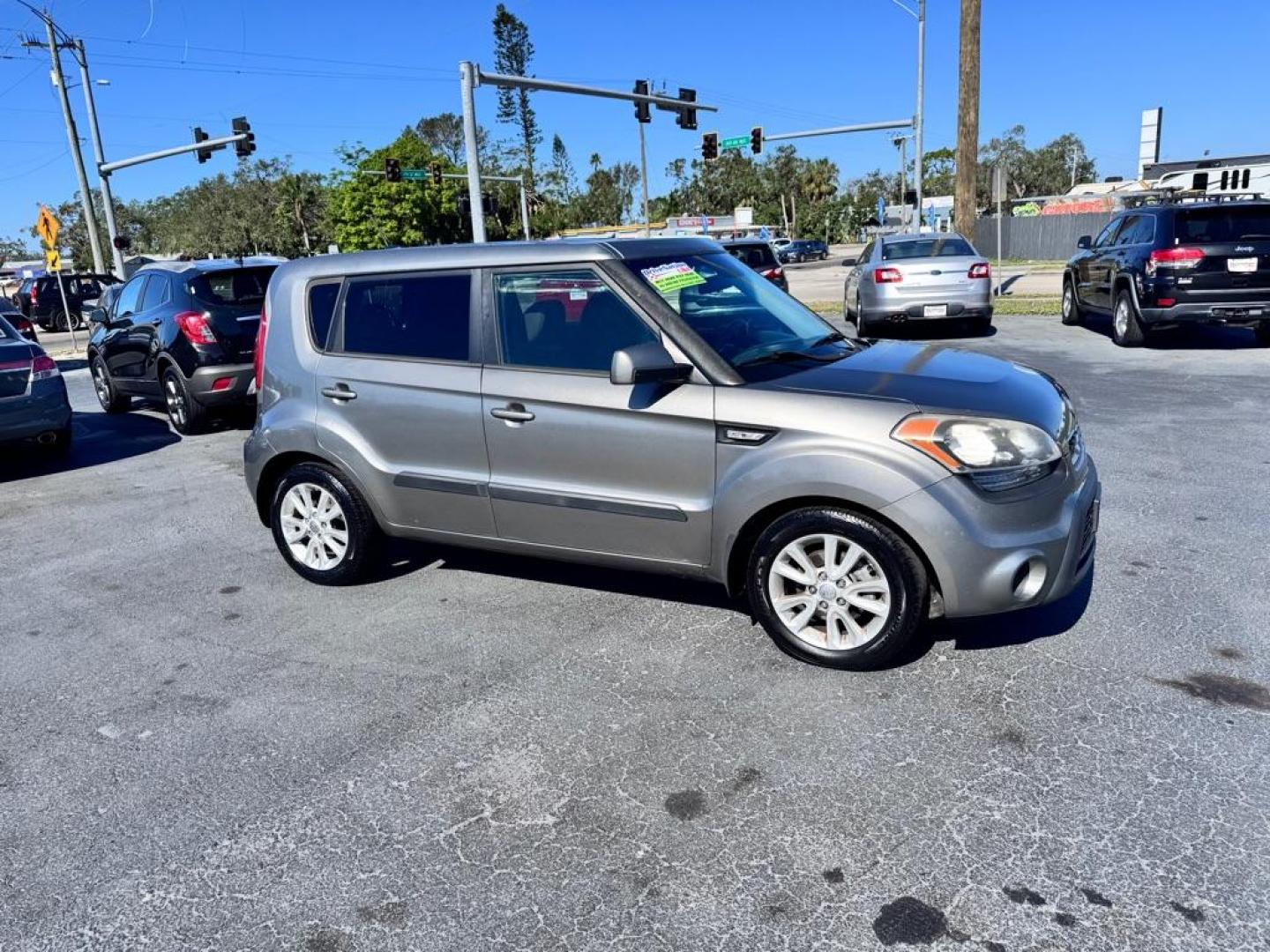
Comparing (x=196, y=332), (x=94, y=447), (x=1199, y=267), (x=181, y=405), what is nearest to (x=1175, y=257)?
(x=1199, y=267)

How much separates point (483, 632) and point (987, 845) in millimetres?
2461

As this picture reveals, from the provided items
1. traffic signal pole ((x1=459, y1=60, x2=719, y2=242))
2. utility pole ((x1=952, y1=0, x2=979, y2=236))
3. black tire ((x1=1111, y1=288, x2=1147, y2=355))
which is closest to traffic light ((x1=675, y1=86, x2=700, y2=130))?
traffic signal pole ((x1=459, y1=60, x2=719, y2=242))

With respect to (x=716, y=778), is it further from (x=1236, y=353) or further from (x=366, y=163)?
(x=366, y=163)

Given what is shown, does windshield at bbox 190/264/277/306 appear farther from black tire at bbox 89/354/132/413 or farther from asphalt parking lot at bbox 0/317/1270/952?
asphalt parking lot at bbox 0/317/1270/952

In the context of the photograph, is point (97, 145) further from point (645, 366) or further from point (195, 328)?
point (645, 366)

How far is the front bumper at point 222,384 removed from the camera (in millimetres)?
9398

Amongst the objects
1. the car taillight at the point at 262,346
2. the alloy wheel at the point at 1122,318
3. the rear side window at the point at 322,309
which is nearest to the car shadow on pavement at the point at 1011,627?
the rear side window at the point at 322,309

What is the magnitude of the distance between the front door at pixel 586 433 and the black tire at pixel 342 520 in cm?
89

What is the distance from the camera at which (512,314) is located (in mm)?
4496

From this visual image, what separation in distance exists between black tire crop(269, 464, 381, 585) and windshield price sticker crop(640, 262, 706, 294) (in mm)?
1923

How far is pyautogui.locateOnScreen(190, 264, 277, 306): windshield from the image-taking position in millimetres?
9414

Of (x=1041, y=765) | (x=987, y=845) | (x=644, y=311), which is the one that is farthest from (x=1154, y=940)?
(x=644, y=311)

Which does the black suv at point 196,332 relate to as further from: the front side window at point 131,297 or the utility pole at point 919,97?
the utility pole at point 919,97

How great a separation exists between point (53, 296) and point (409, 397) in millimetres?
29632
